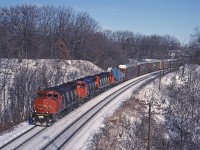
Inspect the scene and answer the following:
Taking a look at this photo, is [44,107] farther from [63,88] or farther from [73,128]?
[63,88]

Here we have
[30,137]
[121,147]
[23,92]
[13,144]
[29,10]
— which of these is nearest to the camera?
[13,144]

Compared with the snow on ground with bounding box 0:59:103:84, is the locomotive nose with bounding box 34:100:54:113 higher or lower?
lower

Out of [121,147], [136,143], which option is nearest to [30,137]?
[121,147]

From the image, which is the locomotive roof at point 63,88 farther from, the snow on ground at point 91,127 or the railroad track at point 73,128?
the snow on ground at point 91,127

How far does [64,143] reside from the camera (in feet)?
83.8

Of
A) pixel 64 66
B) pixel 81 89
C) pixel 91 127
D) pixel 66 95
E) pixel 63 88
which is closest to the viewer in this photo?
pixel 91 127

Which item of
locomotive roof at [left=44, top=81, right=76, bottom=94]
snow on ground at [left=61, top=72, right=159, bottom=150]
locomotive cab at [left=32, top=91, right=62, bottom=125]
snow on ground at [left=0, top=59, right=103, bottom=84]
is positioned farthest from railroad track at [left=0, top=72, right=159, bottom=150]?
snow on ground at [left=0, top=59, right=103, bottom=84]

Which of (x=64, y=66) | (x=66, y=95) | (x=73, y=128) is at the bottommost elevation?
(x=73, y=128)

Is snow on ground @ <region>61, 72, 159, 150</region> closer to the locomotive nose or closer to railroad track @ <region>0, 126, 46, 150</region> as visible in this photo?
railroad track @ <region>0, 126, 46, 150</region>

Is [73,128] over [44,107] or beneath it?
beneath

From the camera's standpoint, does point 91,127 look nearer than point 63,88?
Yes

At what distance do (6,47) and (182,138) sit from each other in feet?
A: 125

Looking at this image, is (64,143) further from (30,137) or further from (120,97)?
(120,97)

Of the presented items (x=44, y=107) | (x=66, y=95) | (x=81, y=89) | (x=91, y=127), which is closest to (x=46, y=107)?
(x=44, y=107)
